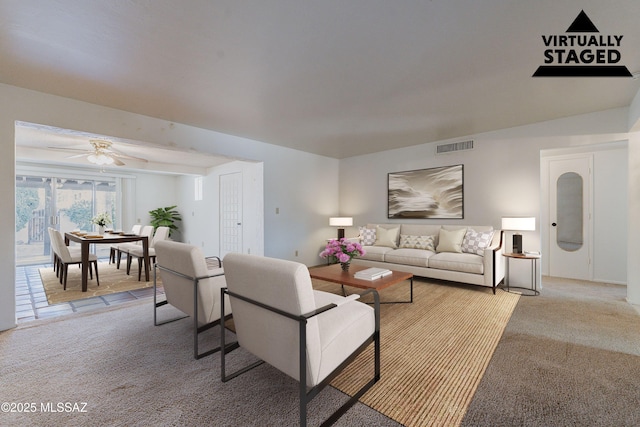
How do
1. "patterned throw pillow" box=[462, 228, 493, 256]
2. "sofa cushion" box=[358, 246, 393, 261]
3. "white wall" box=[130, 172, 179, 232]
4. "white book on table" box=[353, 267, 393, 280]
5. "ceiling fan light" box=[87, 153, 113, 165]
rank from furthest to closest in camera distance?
"white wall" box=[130, 172, 179, 232], "sofa cushion" box=[358, 246, 393, 261], "ceiling fan light" box=[87, 153, 113, 165], "patterned throw pillow" box=[462, 228, 493, 256], "white book on table" box=[353, 267, 393, 280]

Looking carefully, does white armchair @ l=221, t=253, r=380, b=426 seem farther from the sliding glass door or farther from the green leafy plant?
the sliding glass door

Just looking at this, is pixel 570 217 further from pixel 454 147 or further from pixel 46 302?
pixel 46 302

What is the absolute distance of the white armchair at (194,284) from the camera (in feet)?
6.86

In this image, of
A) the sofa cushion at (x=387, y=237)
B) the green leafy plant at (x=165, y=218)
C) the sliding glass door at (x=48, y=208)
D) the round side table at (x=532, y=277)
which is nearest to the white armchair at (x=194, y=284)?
the sofa cushion at (x=387, y=237)

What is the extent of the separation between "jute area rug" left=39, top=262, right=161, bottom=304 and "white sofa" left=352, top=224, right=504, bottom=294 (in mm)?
3826

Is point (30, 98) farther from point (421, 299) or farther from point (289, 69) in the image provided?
point (421, 299)

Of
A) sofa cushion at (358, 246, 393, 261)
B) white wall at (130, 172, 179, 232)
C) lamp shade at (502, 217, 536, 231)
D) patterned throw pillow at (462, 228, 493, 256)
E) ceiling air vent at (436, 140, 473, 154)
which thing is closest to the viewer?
lamp shade at (502, 217, 536, 231)

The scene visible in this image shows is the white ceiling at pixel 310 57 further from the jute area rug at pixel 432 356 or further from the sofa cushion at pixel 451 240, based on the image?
the jute area rug at pixel 432 356

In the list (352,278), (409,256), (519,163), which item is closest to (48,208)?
(352,278)

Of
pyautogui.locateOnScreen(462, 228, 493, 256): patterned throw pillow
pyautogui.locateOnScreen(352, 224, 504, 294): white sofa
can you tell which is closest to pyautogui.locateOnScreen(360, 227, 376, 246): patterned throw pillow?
pyautogui.locateOnScreen(352, 224, 504, 294): white sofa

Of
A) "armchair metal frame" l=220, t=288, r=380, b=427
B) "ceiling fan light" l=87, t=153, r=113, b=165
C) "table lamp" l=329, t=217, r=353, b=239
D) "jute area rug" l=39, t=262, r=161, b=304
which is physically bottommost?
"jute area rug" l=39, t=262, r=161, b=304

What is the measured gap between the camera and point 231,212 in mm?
6199

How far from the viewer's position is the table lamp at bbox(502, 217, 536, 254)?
12.1ft

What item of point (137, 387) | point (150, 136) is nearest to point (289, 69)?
point (150, 136)
